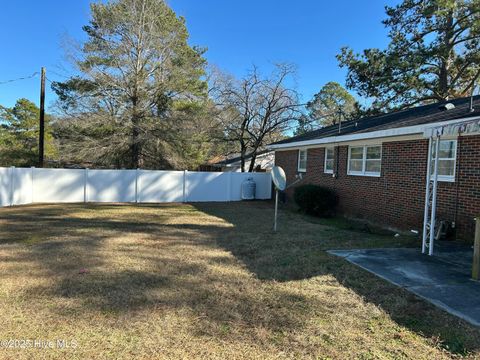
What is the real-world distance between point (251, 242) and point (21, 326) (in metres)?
4.66

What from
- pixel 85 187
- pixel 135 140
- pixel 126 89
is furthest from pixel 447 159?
pixel 126 89

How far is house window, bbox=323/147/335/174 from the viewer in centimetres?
1265

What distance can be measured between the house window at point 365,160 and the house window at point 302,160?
3212 mm

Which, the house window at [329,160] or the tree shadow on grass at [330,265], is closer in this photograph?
the tree shadow on grass at [330,265]

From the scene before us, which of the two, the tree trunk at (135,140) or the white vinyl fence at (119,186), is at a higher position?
the tree trunk at (135,140)

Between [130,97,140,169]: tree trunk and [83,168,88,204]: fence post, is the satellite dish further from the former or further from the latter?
[130,97,140,169]: tree trunk

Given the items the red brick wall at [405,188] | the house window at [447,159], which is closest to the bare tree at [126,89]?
the red brick wall at [405,188]

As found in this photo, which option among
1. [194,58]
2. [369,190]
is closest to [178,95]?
[194,58]

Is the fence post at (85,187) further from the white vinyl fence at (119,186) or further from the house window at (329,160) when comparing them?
the house window at (329,160)

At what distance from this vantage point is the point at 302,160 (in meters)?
14.9

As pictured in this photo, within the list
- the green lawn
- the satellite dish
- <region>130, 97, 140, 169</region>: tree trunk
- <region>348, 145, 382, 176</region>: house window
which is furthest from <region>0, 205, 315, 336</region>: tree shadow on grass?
<region>130, 97, 140, 169</region>: tree trunk

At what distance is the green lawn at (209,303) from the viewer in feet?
10.0

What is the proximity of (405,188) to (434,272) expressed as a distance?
4.25 metres

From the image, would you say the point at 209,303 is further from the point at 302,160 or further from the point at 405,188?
the point at 302,160
